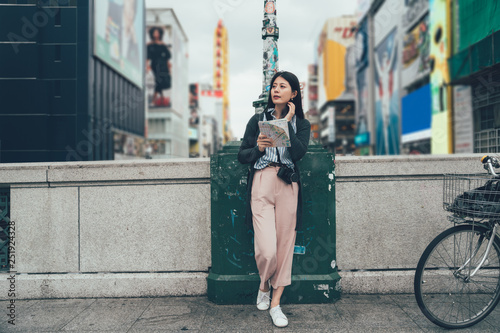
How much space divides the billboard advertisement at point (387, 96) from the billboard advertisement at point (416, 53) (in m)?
3.85

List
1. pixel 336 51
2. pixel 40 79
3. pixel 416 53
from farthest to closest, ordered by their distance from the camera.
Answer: pixel 336 51 < pixel 416 53 < pixel 40 79

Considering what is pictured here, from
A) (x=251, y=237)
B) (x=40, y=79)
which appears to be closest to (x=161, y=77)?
(x=40, y=79)

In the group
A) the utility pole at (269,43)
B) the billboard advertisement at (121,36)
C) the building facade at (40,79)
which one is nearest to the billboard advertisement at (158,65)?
the billboard advertisement at (121,36)

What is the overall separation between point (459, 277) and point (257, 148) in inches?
75.1

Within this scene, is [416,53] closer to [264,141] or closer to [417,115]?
[417,115]

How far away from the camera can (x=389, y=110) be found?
43.8 m

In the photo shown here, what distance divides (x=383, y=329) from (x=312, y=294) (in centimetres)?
78

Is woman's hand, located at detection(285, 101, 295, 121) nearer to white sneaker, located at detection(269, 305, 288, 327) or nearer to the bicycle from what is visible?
the bicycle

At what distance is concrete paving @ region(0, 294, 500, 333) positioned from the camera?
3088 mm

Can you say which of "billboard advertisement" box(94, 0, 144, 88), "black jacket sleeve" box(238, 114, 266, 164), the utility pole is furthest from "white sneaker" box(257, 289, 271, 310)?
"billboard advertisement" box(94, 0, 144, 88)

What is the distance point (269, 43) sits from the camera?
440 cm

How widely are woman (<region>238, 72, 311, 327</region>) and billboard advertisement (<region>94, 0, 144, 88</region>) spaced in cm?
2454

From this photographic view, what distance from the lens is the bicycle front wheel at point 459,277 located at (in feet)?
9.50

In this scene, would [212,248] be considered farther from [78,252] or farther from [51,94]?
[51,94]
